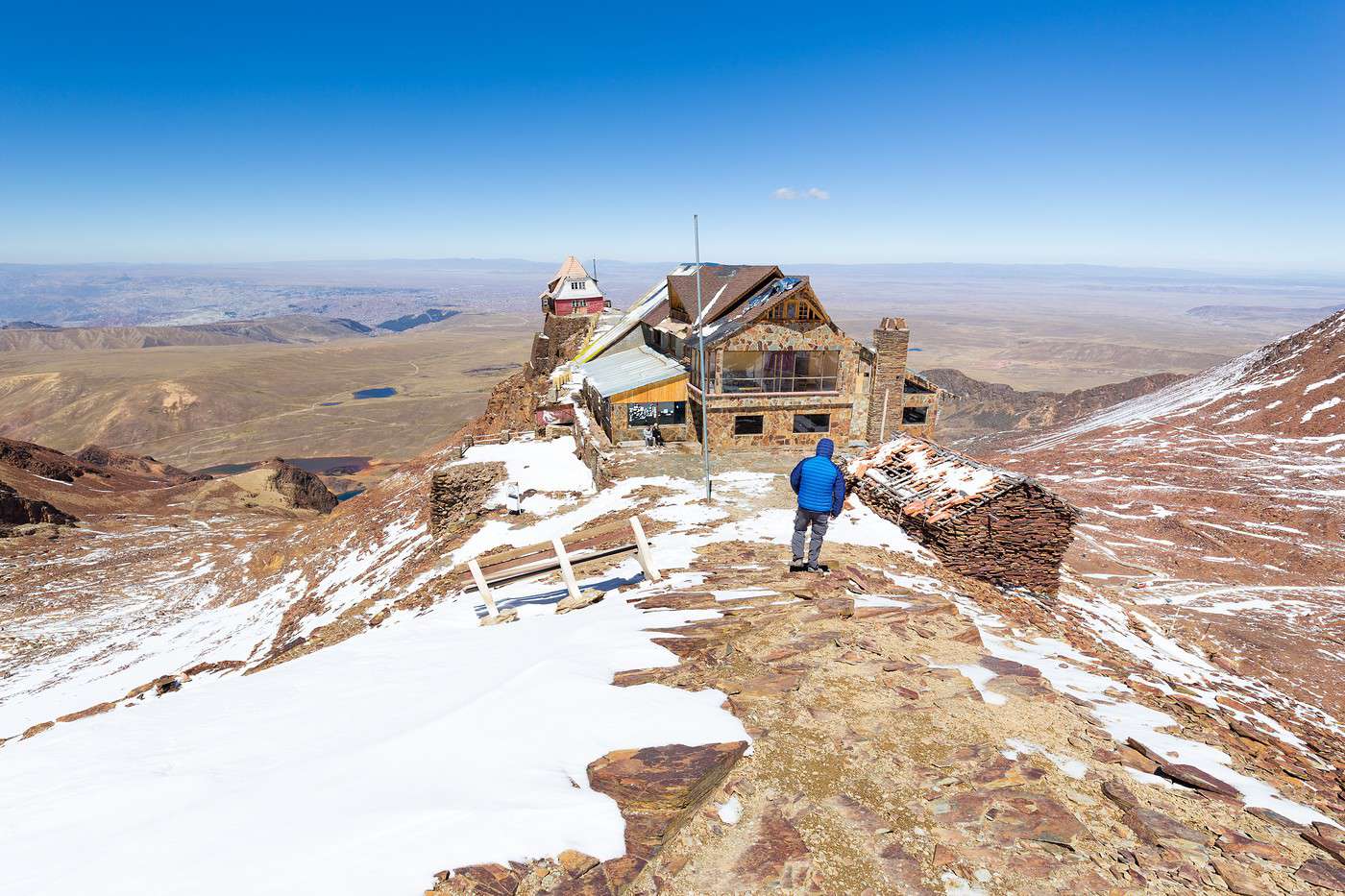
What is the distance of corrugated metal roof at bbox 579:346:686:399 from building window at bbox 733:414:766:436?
11.5 feet

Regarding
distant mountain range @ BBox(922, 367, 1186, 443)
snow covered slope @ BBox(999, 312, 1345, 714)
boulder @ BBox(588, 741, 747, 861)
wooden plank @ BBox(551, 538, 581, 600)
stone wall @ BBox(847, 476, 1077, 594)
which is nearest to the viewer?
boulder @ BBox(588, 741, 747, 861)

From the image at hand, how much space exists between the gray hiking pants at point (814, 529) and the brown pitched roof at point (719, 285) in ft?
67.7

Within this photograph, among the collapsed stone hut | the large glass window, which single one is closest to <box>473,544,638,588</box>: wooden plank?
the collapsed stone hut

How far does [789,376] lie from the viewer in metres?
27.9

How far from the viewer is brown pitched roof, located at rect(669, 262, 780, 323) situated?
30766mm

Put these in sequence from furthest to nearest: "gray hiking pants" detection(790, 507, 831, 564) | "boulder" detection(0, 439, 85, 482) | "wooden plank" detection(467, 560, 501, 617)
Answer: "boulder" detection(0, 439, 85, 482)
"wooden plank" detection(467, 560, 501, 617)
"gray hiking pants" detection(790, 507, 831, 564)

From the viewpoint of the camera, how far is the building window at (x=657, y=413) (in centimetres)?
2745

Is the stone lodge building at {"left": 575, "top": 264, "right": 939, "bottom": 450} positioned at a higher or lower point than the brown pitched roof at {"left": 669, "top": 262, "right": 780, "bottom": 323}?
lower

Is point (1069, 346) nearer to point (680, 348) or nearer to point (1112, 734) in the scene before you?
point (680, 348)

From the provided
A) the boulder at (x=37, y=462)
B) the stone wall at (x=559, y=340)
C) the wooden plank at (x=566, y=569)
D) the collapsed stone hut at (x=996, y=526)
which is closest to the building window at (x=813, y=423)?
the collapsed stone hut at (x=996, y=526)

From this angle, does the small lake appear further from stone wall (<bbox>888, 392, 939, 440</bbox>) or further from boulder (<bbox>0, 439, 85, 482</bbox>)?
stone wall (<bbox>888, 392, 939, 440</bbox>)

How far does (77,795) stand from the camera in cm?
519

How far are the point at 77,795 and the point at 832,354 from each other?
26.9 m

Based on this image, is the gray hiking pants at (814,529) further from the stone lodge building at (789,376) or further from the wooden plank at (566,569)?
the stone lodge building at (789,376)
